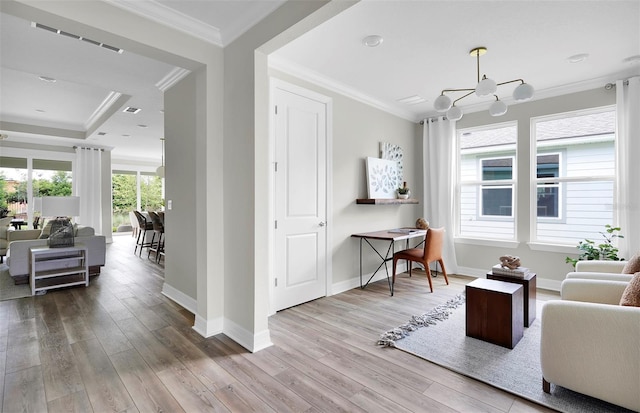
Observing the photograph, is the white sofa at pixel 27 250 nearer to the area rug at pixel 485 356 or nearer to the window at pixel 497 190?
the area rug at pixel 485 356

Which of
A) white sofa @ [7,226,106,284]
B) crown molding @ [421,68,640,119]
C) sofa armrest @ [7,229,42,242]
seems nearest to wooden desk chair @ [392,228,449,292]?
crown molding @ [421,68,640,119]

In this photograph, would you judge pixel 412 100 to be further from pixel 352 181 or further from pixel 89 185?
pixel 89 185

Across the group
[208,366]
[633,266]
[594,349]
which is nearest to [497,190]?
[633,266]

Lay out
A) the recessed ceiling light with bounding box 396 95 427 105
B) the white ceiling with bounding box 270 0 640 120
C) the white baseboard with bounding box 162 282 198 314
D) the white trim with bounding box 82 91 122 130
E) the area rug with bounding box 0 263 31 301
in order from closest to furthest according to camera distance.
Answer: the white ceiling with bounding box 270 0 640 120
the white baseboard with bounding box 162 282 198 314
the area rug with bounding box 0 263 31 301
the recessed ceiling light with bounding box 396 95 427 105
the white trim with bounding box 82 91 122 130

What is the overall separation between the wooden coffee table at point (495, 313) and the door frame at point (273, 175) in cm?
170

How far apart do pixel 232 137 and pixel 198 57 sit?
0.71 meters

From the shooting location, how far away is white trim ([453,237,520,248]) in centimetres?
458

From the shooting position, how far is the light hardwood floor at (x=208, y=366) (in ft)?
6.06

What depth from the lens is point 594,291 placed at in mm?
2283

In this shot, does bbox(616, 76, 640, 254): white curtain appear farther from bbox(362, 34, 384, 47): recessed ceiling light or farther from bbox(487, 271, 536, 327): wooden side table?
bbox(362, 34, 384, 47): recessed ceiling light

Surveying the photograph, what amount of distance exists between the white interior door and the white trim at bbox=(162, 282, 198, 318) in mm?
858

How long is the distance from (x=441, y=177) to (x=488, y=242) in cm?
124

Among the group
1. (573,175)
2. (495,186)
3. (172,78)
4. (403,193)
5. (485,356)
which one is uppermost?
(172,78)

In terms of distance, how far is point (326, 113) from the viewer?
388cm
